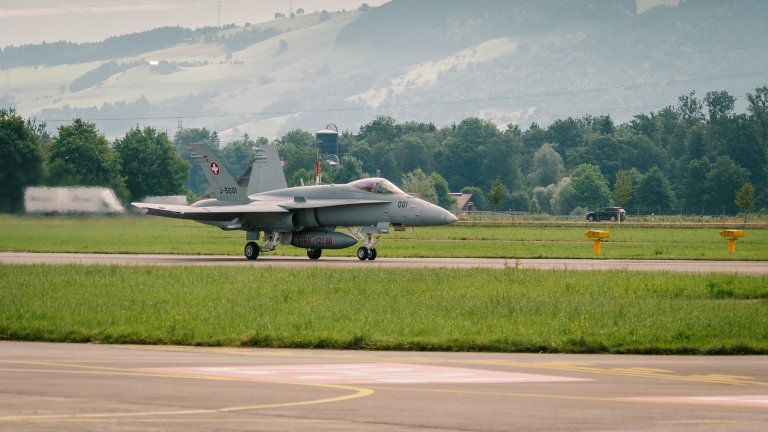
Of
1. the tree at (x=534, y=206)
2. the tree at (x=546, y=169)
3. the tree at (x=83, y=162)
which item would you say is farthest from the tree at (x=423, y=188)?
the tree at (x=83, y=162)

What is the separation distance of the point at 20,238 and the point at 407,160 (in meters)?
147

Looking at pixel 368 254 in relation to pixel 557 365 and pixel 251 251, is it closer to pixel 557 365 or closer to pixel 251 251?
pixel 251 251

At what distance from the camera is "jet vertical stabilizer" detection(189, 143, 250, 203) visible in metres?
42.0

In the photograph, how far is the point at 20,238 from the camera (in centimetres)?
4106

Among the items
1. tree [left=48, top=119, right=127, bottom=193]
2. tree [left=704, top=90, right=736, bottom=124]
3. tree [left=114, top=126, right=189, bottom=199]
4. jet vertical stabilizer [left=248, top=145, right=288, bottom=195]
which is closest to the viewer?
tree [left=48, top=119, right=127, bottom=193]

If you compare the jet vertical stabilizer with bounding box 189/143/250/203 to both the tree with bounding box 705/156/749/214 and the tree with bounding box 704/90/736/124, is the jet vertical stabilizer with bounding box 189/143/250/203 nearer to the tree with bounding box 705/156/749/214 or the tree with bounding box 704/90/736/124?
the tree with bounding box 705/156/749/214

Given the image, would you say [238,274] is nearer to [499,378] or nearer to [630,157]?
[499,378]

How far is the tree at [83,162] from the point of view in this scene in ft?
136

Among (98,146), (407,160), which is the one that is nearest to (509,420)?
(98,146)

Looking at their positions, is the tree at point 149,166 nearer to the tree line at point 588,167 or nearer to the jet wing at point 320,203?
the jet wing at point 320,203

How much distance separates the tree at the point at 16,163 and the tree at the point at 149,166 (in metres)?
6.31

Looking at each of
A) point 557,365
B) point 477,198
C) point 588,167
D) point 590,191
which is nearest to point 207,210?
point 557,365

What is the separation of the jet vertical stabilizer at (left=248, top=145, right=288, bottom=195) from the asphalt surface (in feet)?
85.9

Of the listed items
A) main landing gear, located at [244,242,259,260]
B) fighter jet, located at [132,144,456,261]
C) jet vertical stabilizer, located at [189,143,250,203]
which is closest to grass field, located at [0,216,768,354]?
fighter jet, located at [132,144,456,261]
